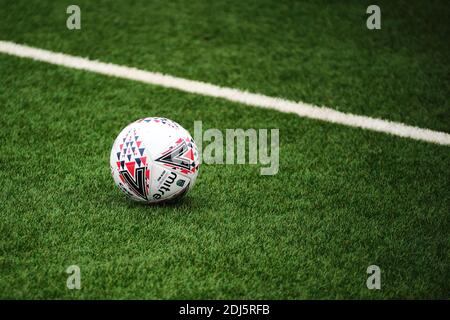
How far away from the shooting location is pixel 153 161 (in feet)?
14.3

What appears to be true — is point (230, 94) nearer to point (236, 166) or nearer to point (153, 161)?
point (236, 166)

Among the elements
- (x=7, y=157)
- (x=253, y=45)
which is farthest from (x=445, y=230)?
(x=253, y=45)

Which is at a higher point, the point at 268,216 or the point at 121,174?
the point at 121,174

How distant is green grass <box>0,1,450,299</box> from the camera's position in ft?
12.6

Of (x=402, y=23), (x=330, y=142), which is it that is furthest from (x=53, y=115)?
(x=402, y=23)

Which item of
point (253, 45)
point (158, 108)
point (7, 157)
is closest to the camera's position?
point (7, 157)

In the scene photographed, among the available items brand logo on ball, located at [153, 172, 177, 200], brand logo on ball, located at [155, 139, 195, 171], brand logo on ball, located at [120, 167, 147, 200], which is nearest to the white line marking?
brand logo on ball, located at [155, 139, 195, 171]

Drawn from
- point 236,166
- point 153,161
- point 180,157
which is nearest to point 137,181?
point 153,161

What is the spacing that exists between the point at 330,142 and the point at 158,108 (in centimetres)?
171

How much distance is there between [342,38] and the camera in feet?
26.4

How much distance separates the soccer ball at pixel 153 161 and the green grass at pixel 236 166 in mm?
167

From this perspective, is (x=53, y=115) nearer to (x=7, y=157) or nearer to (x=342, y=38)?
(x=7, y=157)

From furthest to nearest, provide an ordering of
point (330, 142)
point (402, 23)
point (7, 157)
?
point (402, 23) → point (330, 142) → point (7, 157)
